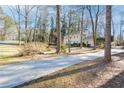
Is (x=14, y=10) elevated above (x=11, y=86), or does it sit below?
above

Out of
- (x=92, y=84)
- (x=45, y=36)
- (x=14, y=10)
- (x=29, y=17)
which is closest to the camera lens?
(x=92, y=84)

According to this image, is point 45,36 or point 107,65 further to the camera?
point 45,36

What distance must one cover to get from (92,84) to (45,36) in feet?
86.3

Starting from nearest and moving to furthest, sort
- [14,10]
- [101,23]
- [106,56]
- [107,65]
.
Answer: [107,65] < [106,56] < [101,23] < [14,10]

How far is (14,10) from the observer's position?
26344 mm

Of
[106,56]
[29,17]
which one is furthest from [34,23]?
[106,56]

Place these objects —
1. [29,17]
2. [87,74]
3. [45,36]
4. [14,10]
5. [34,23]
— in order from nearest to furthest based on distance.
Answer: [87,74], [14,10], [29,17], [34,23], [45,36]

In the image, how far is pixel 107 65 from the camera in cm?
909

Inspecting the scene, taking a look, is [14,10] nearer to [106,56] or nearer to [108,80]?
[106,56]

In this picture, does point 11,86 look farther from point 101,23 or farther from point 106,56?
point 101,23
